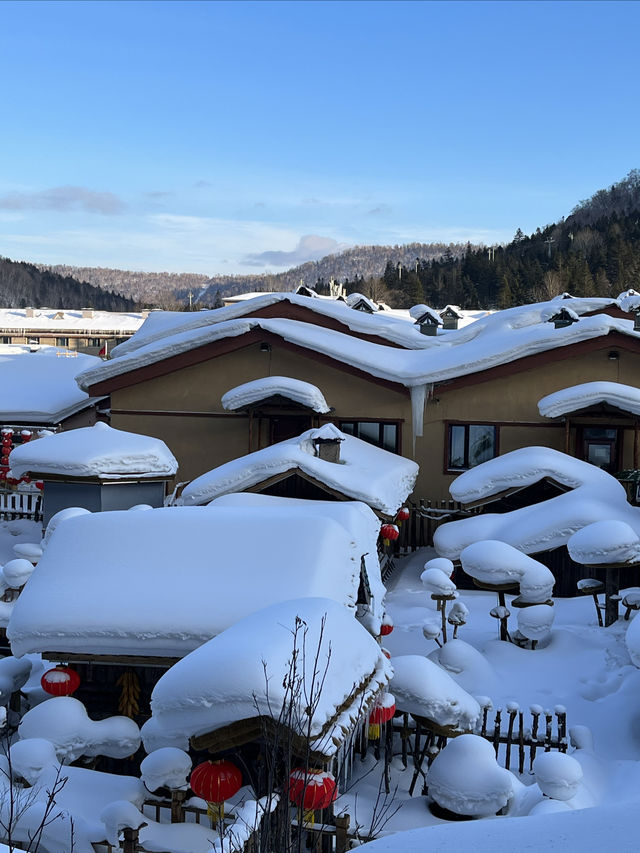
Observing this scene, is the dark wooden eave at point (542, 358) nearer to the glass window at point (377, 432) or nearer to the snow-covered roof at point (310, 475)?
the glass window at point (377, 432)

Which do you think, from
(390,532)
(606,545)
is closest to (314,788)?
(606,545)

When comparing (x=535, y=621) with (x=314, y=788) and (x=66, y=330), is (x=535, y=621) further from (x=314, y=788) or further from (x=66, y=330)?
(x=66, y=330)

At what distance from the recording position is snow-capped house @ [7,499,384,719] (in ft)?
28.6

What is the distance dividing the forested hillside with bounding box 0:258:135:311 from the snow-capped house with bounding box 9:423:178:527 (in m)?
136

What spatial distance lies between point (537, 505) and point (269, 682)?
39.1 feet

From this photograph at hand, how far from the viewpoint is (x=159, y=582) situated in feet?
30.0

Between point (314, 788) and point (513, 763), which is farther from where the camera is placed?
point (513, 763)

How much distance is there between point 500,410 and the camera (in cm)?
2077

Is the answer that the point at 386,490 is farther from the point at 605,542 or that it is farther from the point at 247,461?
the point at 605,542

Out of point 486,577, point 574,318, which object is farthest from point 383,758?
point 574,318

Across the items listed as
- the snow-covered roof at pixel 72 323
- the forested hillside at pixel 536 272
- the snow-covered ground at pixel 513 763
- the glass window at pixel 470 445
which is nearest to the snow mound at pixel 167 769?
the snow-covered ground at pixel 513 763

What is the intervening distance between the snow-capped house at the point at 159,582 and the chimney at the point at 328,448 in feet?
19.7

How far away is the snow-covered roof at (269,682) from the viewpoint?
6.33 m

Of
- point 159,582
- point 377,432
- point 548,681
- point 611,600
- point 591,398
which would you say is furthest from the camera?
point 377,432
